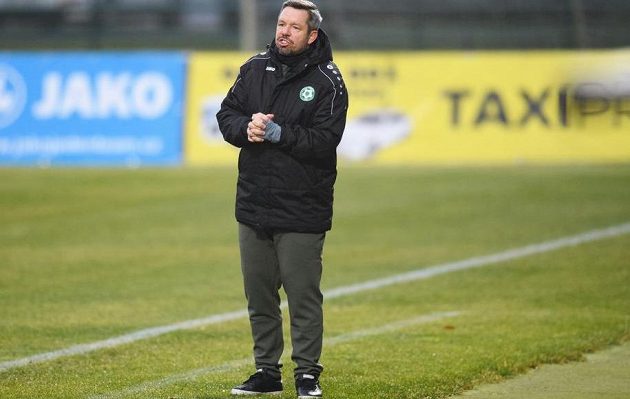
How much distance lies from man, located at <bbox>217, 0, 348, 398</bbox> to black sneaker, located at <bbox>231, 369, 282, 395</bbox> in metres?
0.20

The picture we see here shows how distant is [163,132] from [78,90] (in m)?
1.71

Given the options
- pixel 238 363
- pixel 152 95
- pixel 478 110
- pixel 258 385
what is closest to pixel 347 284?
pixel 238 363

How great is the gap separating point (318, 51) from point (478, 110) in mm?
17799

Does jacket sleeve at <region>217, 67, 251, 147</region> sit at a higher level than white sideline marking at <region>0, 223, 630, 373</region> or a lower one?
higher

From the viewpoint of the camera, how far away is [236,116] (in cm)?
712

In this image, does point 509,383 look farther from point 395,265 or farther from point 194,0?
point 194,0

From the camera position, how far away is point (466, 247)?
1455 centimetres

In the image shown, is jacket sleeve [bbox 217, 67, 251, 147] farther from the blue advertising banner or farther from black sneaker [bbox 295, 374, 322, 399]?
the blue advertising banner

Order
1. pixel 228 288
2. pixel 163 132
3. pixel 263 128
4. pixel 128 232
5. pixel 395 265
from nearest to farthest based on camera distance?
pixel 263 128 < pixel 228 288 < pixel 395 265 < pixel 128 232 < pixel 163 132

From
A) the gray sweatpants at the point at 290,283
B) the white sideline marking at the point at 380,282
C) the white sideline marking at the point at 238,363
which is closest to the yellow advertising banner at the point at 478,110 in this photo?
the white sideline marking at the point at 380,282

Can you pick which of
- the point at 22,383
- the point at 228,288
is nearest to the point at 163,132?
the point at 228,288

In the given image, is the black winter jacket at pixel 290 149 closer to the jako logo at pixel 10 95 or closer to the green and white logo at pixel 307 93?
the green and white logo at pixel 307 93

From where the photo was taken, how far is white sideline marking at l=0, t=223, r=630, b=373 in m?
8.76

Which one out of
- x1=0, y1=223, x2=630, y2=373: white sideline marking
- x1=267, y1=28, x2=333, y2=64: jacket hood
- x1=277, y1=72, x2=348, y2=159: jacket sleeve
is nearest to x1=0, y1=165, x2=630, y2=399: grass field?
x1=0, y1=223, x2=630, y2=373: white sideline marking
